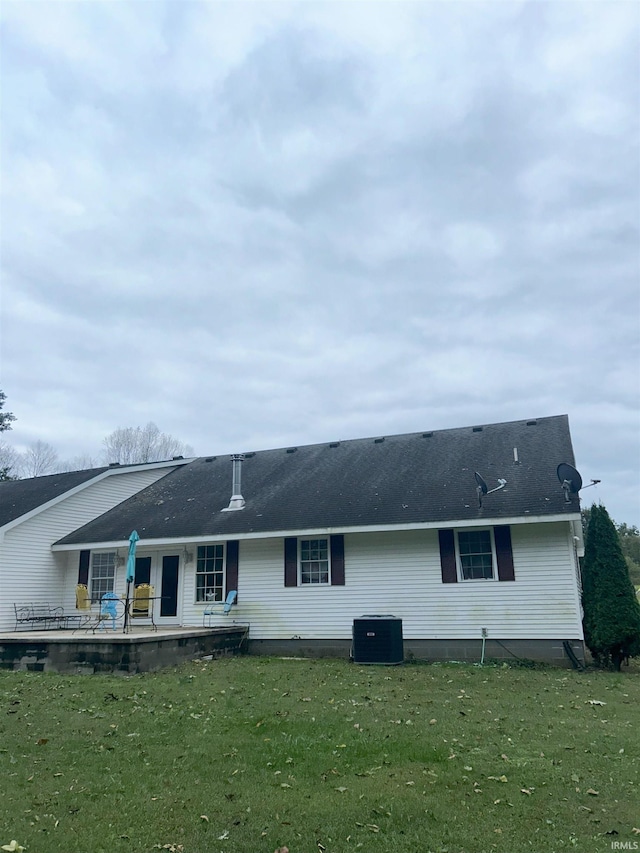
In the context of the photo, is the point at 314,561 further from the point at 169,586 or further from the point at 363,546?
the point at 169,586

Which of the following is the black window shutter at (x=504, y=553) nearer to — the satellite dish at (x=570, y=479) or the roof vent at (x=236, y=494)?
the satellite dish at (x=570, y=479)

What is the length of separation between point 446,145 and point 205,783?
13457 mm

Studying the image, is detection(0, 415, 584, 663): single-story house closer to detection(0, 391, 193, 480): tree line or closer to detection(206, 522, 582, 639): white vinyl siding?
detection(206, 522, 582, 639): white vinyl siding

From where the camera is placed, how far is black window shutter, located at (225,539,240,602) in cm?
1462

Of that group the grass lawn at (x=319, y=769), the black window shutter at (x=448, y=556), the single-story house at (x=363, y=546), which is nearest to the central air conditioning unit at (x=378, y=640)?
the single-story house at (x=363, y=546)

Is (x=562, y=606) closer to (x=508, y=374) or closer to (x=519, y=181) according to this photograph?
(x=519, y=181)

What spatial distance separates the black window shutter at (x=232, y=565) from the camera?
14617mm

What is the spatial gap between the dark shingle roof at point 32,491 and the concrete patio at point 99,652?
4.51 meters

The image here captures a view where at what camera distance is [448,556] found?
1291 cm

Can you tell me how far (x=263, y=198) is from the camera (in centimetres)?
1733

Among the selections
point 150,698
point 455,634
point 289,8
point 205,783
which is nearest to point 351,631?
point 455,634

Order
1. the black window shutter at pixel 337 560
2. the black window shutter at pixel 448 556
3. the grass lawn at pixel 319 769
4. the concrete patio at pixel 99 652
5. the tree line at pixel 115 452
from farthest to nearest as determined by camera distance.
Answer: the tree line at pixel 115 452 → the black window shutter at pixel 337 560 → the black window shutter at pixel 448 556 → the concrete patio at pixel 99 652 → the grass lawn at pixel 319 769

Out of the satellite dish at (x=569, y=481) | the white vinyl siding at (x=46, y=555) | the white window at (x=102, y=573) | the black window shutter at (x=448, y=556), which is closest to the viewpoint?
the satellite dish at (x=569, y=481)

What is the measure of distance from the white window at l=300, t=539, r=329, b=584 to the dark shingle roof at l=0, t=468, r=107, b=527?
7.67m
